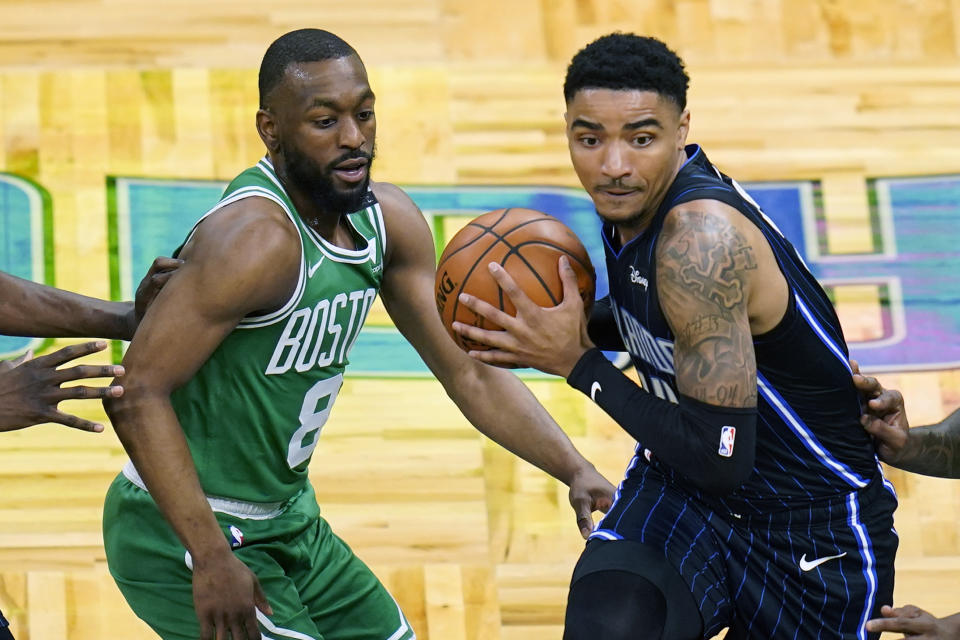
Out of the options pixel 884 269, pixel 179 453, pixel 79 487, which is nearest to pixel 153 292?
pixel 179 453

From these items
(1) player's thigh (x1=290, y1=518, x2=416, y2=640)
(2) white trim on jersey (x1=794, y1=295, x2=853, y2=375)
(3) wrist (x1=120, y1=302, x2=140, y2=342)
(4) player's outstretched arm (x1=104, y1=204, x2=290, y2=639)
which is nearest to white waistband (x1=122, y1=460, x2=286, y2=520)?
(1) player's thigh (x1=290, y1=518, x2=416, y2=640)

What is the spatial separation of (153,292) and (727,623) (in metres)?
1.67

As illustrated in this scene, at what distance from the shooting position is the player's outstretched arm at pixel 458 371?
387cm

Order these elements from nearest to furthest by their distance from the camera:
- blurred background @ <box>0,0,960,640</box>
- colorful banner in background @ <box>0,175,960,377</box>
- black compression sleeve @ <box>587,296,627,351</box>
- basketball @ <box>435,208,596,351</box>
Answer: basketball @ <box>435,208,596,351</box>, black compression sleeve @ <box>587,296,627,351</box>, blurred background @ <box>0,0,960,640</box>, colorful banner in background @ <box>0,175,960,377</box>

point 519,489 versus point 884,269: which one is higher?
point 884,269

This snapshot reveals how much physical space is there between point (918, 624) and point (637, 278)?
3.62 feet

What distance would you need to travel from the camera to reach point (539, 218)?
137 inches

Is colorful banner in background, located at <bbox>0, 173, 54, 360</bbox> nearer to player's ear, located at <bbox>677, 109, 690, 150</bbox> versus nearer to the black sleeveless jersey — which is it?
the black sleeveless jersey

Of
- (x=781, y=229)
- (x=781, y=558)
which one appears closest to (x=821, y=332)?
(x=781, y=558)

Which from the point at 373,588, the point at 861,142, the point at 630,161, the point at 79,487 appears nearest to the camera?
the point at 630,161

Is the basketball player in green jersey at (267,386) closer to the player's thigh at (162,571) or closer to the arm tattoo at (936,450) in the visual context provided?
the player's thigh at (162,571)

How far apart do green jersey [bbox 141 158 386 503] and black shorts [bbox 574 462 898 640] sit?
2.71 ft

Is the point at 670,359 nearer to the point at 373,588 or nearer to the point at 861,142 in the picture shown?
the point at 373,588

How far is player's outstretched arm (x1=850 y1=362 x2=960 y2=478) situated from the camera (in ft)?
11.4
